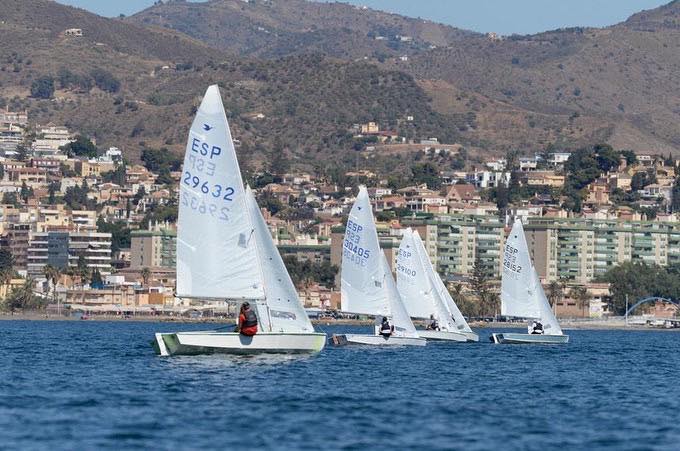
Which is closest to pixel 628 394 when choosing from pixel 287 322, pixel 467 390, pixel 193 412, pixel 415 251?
pixel 467 390

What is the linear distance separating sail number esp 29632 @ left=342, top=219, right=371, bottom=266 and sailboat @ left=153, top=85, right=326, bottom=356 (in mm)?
20541

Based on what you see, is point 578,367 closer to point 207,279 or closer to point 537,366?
point 537,366

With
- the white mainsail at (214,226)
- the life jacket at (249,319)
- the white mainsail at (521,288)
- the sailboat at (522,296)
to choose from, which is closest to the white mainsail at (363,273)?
the sailboat at (522,296)

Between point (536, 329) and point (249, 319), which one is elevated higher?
point (536, 329)

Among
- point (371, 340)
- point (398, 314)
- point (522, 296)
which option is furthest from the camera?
point (522, 296)

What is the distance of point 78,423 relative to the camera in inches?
1656

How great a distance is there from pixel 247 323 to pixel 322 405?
11131 millimetres

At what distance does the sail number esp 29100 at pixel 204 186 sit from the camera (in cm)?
5753

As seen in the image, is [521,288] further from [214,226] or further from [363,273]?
[214,226]

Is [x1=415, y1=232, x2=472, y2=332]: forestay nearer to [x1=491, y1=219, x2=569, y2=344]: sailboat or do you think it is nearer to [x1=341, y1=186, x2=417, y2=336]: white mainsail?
[x1=491, y1=219, x2=569, y2=344]: sailboat

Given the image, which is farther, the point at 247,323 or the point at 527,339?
the point at 527,339

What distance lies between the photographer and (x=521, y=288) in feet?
315

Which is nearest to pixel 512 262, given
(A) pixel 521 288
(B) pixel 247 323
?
(A) pixel 521 288

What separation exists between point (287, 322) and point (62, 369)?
6.88m
